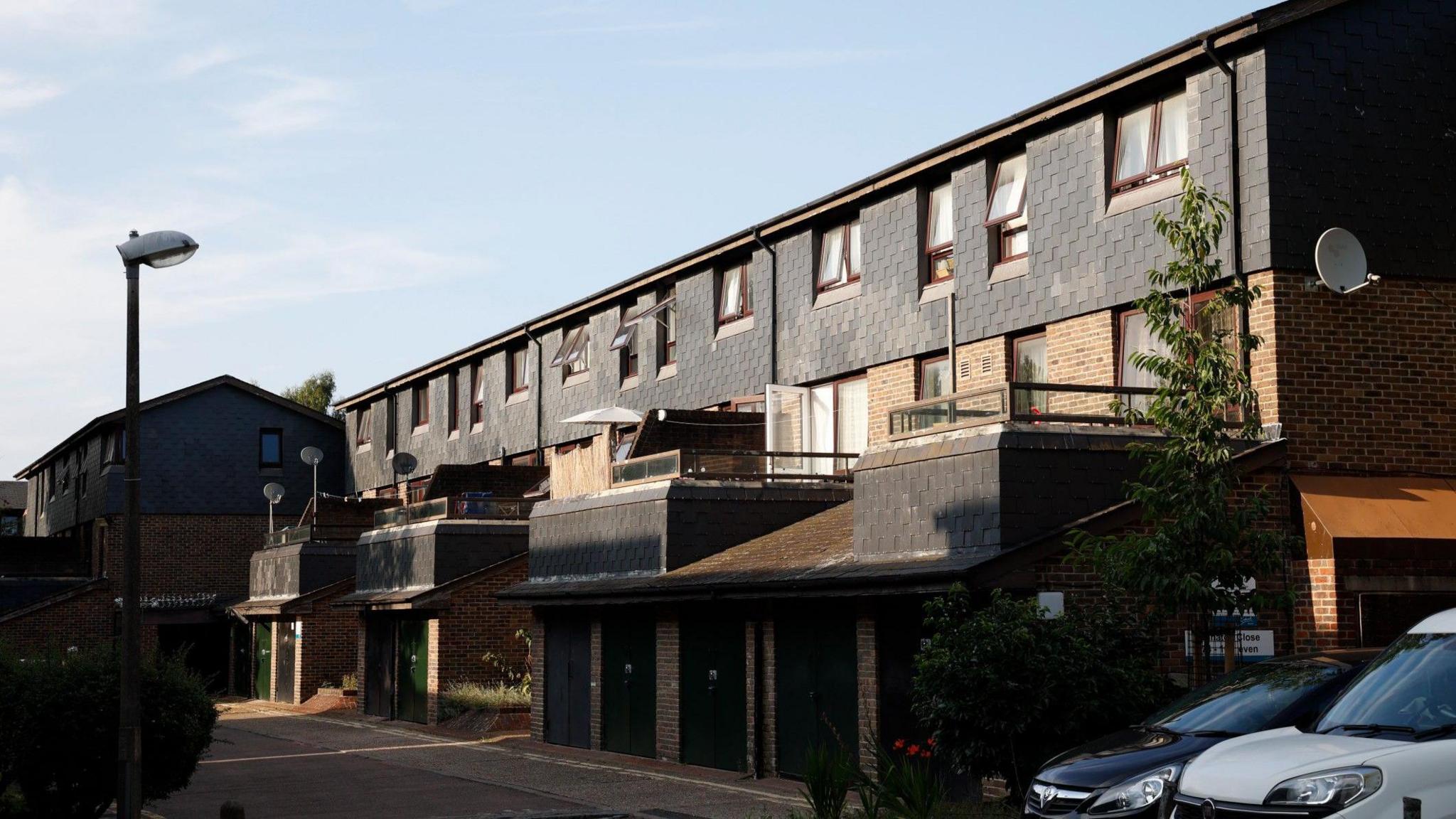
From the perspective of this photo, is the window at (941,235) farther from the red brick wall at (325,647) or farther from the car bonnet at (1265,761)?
the red brick wall at (325,647)

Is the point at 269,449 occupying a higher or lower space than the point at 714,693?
higher

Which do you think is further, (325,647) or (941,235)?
(325,647)

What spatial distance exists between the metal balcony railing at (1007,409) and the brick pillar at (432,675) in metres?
14.6

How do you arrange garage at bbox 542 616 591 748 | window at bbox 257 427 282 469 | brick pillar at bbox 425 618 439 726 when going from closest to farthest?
garage at bbox 542 616 591 748 < brick pillar at bbox 425 618 439 726 < window at bbox 257 427 282 469

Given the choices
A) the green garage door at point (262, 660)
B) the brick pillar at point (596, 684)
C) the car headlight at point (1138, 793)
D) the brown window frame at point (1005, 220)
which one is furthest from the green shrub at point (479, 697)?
the car headlight at point (1138, 793)

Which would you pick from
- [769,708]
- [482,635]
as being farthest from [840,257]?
[482,635]

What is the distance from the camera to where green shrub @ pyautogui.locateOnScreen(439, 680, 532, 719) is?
3047 cm

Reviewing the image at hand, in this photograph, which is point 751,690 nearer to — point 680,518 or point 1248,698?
point 680,518

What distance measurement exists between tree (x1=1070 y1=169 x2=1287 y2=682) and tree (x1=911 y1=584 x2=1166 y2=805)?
662 millimetres

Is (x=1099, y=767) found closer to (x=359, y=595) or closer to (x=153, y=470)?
(x=359, y=595)

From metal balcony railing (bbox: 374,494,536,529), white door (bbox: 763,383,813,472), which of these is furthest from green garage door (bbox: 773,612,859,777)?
metal balcony railing (bbox: 374,494,536,529)

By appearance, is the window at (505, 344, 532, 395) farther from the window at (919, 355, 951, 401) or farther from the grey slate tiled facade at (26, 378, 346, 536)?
the window at (919, 355, 951, 401)

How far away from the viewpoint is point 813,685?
66.6 ft

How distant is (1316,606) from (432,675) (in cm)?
1831
